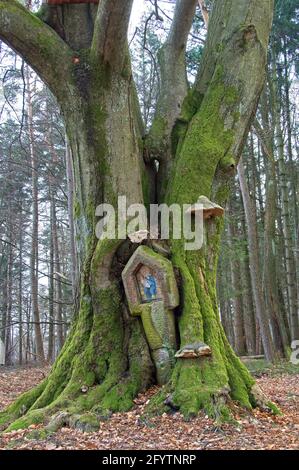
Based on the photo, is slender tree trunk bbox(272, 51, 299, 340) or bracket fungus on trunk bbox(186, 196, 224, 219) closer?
bracket fungus on trunk bbox(186, 196, 224, 219)

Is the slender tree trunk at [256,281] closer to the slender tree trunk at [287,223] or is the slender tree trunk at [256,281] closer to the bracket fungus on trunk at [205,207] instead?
the slender tree trunk at [287,223]

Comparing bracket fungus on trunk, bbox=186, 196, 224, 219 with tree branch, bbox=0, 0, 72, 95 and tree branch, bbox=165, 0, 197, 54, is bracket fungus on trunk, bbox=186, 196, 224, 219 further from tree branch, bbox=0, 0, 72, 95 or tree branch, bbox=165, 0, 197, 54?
tree branch, bbox=165, 0, 197, 54

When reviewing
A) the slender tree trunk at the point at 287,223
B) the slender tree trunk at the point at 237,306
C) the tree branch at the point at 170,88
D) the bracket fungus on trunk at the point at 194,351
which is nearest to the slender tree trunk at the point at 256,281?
the slender tree trunk at the point at 287,223

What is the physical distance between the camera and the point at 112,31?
4758 mm

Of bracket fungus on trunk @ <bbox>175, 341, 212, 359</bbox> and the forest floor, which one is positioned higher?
bracket fungus on trunk @ <bbox>175, 341, 212, 359</bbox>

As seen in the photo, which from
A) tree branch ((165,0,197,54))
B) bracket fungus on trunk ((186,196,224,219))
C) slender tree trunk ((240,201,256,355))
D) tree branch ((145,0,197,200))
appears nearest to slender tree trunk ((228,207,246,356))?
slender tree trunk ((240,201,256,355))

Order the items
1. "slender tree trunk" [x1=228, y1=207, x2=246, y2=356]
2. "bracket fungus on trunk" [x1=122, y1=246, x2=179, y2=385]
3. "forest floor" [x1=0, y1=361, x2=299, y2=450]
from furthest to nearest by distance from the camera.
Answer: "slender tree trunk" [x1=228, y1=207, x2=246, y2=356] < "bracket fungus on trunk" [x1=122, y1=246, x2=179, y2=385] < "forest floor" [x1=0, y1=361, x2=299, y2=450]

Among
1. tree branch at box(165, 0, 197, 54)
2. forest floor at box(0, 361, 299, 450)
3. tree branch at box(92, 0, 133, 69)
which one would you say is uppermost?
tree branch at box(165, 0, 197, 54)

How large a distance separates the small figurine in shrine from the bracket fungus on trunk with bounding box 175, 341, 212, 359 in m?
0.67

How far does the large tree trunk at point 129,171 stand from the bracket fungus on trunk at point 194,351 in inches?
3.6

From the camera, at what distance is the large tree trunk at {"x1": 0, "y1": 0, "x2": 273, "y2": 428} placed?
4.78m
